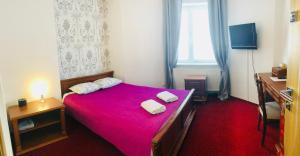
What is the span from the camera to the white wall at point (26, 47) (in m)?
2.96

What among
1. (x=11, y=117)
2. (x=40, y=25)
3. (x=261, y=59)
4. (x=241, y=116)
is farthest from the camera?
(x=261, y=59)

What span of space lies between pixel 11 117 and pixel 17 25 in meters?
1.30

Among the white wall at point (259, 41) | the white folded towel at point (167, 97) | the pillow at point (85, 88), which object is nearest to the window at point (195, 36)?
the white wall at point (259, 41)

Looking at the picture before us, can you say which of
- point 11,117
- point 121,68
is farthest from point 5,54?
point 121,68

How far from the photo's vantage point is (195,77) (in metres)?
4.75

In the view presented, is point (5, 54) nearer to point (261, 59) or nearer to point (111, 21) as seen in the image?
point (111, 21)

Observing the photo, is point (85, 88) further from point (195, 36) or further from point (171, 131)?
point (195, 36)

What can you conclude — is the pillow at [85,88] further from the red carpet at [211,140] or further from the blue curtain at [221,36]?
the blue curtain at [221,36]

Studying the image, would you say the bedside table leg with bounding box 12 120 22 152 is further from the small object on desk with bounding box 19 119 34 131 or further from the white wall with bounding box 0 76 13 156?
the white wall with bounding box 0 76 13 156

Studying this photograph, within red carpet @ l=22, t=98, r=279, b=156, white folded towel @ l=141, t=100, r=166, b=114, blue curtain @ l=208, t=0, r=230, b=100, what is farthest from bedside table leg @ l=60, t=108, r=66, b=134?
blue curtain @ l=208, t=0, r=230, b=100

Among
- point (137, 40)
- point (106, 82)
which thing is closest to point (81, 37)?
point (106, 82)

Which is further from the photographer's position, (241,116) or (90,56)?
(90,56)

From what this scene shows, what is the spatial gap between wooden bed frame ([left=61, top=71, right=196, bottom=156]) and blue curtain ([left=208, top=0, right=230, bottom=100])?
1441mm

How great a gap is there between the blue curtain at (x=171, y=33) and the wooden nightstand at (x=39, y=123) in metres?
2.61
